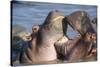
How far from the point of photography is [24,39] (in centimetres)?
205

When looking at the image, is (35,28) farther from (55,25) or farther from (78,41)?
(78,41)

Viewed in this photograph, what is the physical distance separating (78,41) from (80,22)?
8.3 inches

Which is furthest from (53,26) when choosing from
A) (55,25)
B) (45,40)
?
(45,40)

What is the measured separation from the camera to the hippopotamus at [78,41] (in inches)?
85.9

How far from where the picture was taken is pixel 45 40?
2109 mm

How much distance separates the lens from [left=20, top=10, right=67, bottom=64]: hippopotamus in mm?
2068

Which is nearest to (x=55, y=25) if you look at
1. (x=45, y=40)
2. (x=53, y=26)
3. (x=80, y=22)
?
(x=53, y=26)

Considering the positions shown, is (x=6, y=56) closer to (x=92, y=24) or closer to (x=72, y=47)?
(x=72, y=47)

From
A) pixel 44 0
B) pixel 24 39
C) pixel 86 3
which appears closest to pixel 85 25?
pixel 86 3

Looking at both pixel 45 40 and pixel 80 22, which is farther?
pixel 80 22

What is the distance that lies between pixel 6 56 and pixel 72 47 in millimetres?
702

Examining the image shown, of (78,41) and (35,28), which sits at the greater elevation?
(35,28)

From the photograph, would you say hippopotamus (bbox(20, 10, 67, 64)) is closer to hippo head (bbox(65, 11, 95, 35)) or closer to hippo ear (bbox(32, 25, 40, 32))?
hippo ear (bbox(32, 25, 40, 32))

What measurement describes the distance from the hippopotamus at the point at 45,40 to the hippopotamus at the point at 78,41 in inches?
2.7
